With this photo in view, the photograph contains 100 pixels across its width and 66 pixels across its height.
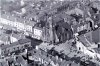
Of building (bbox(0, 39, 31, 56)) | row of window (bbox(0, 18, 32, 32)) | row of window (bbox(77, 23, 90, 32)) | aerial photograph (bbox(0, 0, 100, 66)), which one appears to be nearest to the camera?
aerial photograph (bbox(0, 0, 100, 66))

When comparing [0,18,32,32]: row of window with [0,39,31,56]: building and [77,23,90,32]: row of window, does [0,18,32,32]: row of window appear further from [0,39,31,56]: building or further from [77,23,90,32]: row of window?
[77,23,90,32]: row of window

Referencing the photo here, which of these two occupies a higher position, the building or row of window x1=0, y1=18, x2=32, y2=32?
row of window x1=0, y1=18, x2=32, y2=32

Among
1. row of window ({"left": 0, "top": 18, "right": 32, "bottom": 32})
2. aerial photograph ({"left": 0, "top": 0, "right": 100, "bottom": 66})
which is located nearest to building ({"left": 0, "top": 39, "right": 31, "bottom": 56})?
aerial photograph ({"left": 0, "top": 0, "right": 100, "bottom": 66})

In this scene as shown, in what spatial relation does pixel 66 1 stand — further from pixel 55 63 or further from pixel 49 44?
pixel 55 63

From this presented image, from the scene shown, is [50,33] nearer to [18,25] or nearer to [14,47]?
[14,47]

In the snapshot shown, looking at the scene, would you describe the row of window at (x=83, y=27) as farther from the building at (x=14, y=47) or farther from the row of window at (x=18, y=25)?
the building at (x=14, y=47)

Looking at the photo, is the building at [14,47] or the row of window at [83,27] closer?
the building at [14,47]

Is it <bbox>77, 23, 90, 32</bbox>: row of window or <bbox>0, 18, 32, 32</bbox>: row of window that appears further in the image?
<bbox>0, 18, 32, 32</bbox>: row of window

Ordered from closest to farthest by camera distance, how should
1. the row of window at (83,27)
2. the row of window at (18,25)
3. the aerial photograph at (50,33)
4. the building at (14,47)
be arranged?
the aerial photograph at (50,33) → the building at (14,47) → the row of window at (83,27) → the row of window at (18,25)

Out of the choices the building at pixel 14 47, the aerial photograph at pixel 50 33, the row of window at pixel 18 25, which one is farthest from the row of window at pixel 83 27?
the building at pixel 14 47
